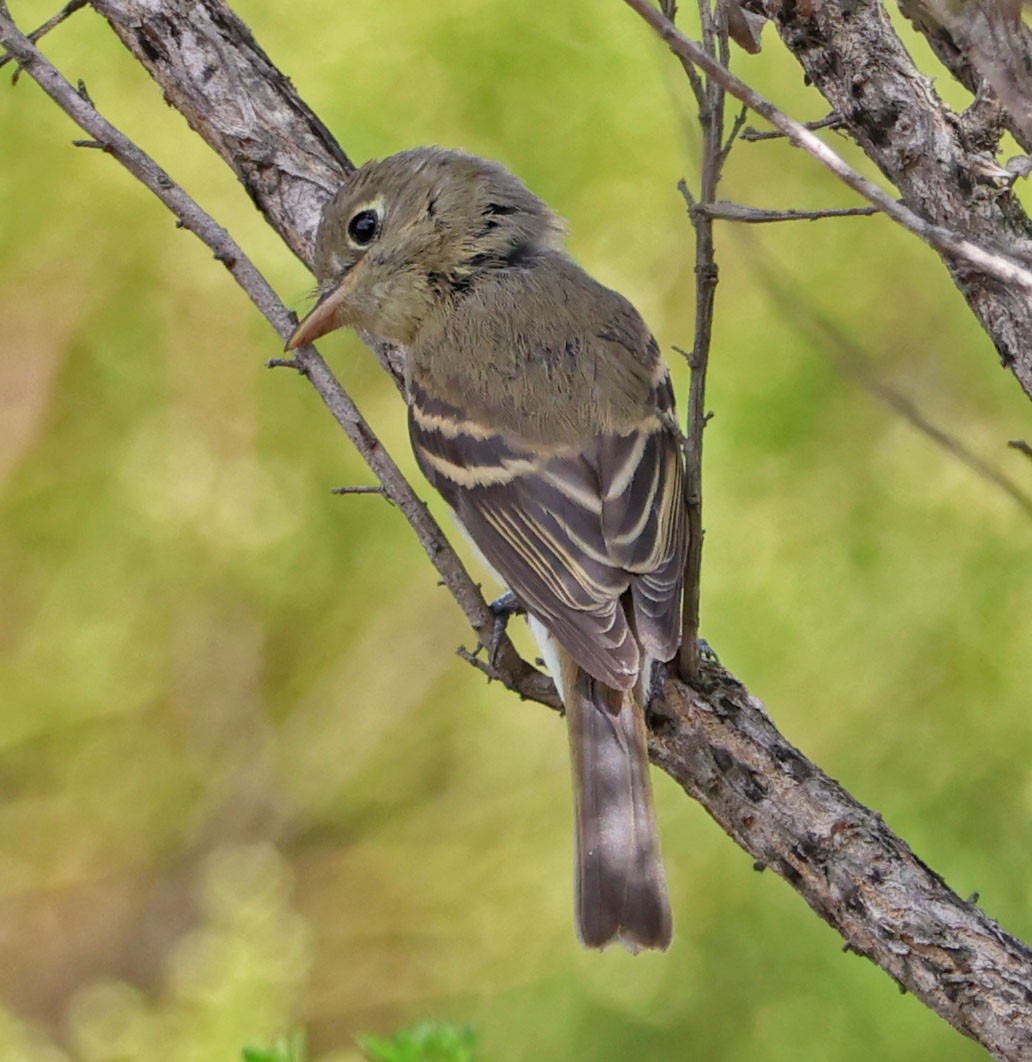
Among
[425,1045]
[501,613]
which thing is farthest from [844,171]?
[501,613]

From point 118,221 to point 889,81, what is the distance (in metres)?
2.52

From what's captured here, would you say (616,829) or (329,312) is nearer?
(616,829)

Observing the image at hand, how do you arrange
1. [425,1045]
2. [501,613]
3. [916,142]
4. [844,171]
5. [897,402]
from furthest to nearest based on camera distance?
[501,613] → [916,142] → [897,402] → [844,171] → [425,1045]

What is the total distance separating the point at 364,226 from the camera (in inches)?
112

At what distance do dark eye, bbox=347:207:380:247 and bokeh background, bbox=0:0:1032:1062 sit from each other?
93 centimetres

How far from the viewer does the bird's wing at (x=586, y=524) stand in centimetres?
232

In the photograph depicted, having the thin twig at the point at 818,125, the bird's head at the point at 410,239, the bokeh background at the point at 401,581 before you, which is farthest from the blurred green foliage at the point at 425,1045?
the bokeh background at the point at 401,581

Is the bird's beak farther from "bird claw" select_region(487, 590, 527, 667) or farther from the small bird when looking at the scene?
"bird claw" select_region(487, 590, 527, 667)

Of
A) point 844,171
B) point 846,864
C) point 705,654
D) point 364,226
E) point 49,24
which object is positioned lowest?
point 846,864

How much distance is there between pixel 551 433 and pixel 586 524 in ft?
0.59

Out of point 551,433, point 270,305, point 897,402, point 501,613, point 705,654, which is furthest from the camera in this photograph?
point 501,613

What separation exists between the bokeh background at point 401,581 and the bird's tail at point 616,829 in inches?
50.9

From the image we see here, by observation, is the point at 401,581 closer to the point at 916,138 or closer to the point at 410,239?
the point at 410,239

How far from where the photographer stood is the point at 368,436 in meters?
2.19
